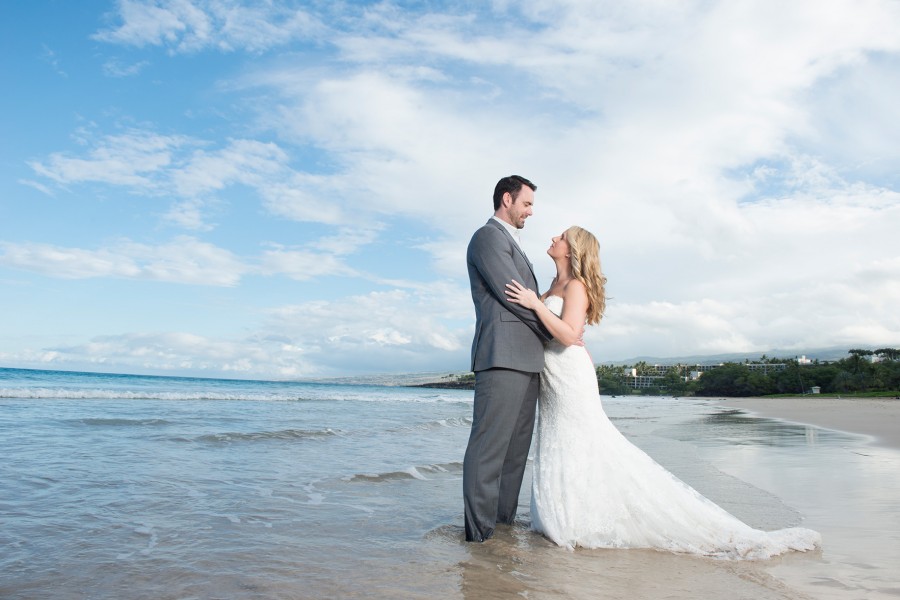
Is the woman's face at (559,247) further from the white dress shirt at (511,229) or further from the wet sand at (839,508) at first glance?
the wet sand at (839,508)

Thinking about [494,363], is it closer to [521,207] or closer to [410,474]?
[521,207]

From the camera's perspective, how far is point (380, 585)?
3.23m

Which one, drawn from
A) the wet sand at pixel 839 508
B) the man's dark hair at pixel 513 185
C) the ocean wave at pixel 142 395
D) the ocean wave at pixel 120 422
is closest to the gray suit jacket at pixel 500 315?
the man's dark hair at pixel 513 185

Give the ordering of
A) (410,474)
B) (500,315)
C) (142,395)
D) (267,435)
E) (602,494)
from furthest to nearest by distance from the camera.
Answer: (142,395)
(267,435)
(410,474)
(500,315)
(602,494)

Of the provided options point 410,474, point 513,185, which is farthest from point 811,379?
point 513,185

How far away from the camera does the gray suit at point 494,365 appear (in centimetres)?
419

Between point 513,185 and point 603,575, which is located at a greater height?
point 513,185

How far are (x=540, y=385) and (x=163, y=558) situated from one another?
2607mm

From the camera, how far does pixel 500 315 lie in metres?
4.24

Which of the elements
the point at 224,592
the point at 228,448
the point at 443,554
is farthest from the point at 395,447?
the point at 224,592

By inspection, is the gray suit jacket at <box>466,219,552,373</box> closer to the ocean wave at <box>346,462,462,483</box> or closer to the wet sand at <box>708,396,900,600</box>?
the wet sand at <box>708,396,900,600</box>

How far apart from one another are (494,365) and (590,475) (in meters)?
0.96

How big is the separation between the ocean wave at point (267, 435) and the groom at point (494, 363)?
23.5 feet

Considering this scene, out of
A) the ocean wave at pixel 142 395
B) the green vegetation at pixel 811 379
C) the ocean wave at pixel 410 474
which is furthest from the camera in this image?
the green vegetation at pixel 811 379
